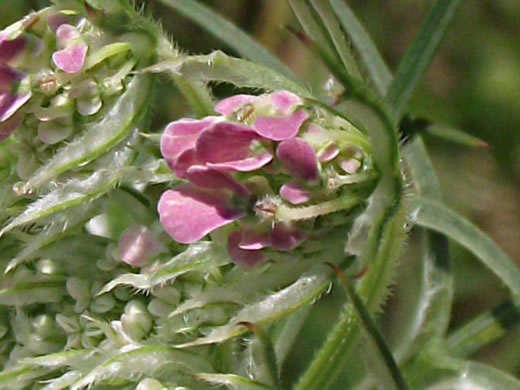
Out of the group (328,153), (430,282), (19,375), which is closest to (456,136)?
(430,282)

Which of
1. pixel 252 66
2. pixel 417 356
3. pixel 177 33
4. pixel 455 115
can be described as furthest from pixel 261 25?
pixel 252 66

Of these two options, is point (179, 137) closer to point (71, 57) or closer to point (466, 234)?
point (71, 57)

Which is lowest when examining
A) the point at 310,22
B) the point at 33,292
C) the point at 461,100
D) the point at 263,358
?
the point at 461,100

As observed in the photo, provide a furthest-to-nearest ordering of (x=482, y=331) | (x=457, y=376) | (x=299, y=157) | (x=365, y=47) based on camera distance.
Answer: (x=365, y=47)
(x=482, y=331)
(x=457, y=376)
(x=299, y=157)

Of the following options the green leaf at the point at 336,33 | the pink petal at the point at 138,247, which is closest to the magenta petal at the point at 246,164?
the green leaf at the point at 336,33

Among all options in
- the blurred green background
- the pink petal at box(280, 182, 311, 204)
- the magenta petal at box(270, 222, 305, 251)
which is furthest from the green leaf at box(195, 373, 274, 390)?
the blurred green background

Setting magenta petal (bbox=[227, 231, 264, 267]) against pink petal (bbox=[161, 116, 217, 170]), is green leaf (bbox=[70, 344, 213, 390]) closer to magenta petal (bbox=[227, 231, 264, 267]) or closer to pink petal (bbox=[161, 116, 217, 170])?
magenta petal (bbox=[227, 231, 264, 267])

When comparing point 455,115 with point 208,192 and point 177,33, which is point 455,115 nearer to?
point 177,33
